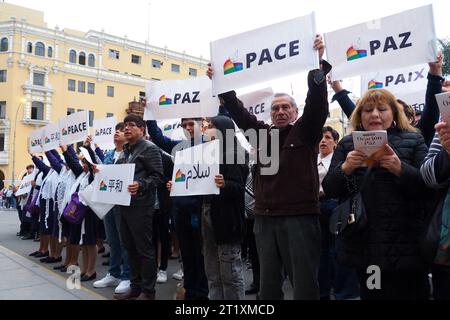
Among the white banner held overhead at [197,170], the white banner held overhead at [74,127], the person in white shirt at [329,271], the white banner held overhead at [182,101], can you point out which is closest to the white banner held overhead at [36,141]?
the white banner held overhead at [74,127]

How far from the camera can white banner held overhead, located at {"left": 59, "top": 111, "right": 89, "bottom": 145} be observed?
19.0 feet

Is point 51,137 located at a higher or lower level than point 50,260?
higher

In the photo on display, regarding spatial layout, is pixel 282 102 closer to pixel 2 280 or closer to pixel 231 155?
pixel 231 155

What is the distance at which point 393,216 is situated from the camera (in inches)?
94.0

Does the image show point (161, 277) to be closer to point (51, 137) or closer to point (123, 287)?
point (123, 287)

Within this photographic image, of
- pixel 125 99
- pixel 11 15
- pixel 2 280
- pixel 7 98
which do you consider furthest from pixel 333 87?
pixel 11 15

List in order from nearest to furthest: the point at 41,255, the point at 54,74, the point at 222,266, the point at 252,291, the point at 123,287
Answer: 1. the point at 222,266
2. the point at 123,287
3. the point at 252,291
4. the point at 41,255
5. the point at 54,74

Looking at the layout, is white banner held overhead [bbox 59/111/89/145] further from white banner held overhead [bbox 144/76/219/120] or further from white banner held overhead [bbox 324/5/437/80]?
white banner held overhead [bbox 324/5/437/80]

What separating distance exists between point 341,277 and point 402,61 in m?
2.30

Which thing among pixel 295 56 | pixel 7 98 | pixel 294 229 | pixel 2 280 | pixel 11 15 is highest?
pixel 11 15

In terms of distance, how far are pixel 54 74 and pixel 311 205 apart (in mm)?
44076

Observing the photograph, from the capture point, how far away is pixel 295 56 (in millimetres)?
3121

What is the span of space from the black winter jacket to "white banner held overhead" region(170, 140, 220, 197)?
134 centimetres

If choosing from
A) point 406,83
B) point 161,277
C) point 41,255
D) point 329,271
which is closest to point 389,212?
point 329,271
